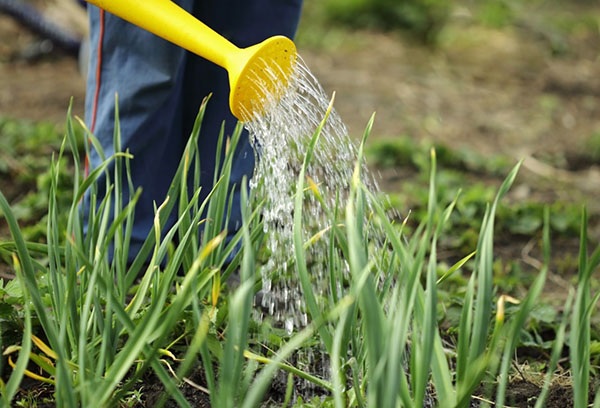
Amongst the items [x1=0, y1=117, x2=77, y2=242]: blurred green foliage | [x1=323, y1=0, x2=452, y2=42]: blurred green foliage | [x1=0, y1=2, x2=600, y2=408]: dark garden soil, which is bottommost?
[x1=0, y1=117, x2=77, y2=242]: blurred green foliage

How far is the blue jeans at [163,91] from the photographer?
1778mm

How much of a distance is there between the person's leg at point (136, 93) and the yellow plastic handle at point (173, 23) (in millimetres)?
404

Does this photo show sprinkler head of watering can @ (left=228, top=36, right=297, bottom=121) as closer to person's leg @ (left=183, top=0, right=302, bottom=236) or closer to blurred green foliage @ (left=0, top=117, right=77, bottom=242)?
person's leg @ (left=183, top=0, right=302, bottom=236)

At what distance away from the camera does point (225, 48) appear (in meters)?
1.37

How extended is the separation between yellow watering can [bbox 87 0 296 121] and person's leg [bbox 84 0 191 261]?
40 cm

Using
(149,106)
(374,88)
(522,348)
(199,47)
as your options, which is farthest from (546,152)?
(199,47)

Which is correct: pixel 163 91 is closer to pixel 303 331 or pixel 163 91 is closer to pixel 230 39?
pixel 230 39

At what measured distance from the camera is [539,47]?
4.75m

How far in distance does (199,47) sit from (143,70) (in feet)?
1.48

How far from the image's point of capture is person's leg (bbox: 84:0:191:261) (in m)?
1.77

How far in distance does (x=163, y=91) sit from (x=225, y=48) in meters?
0.48

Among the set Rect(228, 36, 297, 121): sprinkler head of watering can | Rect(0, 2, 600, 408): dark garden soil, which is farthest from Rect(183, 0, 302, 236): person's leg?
Rect(0, 2, 600, 408): dark garden soil

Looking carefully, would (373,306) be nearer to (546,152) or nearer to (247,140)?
(247,140)

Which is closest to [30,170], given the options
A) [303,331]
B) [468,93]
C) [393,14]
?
[303,331]
